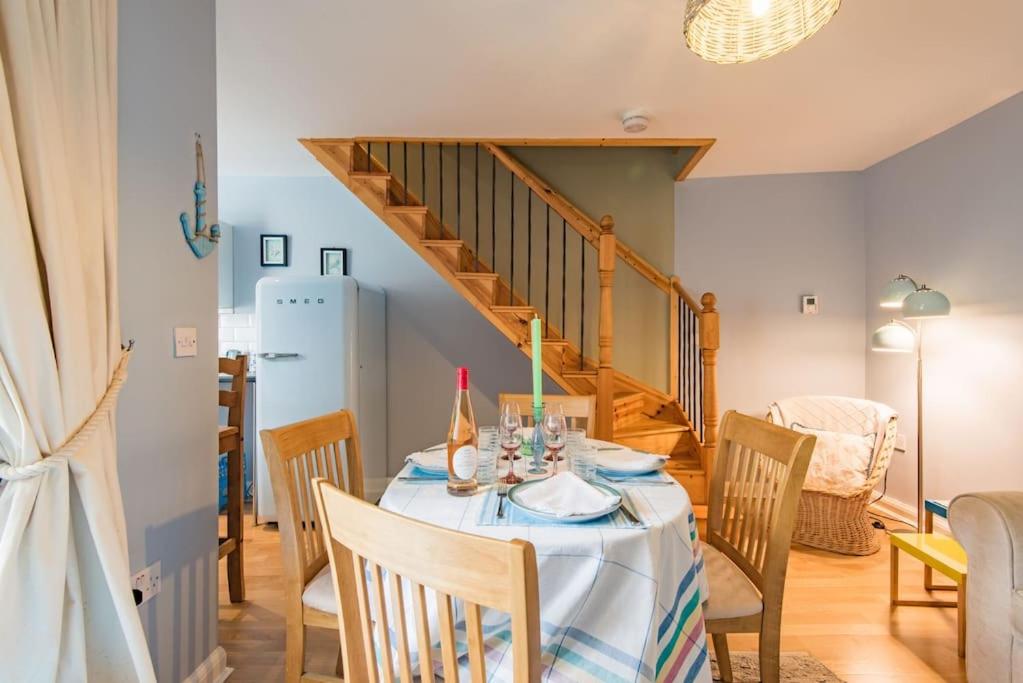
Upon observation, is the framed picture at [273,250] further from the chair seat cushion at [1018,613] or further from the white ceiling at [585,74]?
the chair seat cushion at [1018,613]

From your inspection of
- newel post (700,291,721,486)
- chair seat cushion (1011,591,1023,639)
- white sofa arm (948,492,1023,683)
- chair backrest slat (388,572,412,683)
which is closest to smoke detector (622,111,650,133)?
newel post (700,291,721,486)

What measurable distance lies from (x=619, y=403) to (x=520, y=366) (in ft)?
2.96

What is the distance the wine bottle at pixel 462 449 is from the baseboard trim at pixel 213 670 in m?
1.22

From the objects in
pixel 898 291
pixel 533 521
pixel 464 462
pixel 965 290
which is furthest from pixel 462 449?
pixel 965 290

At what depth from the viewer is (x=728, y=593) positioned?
137 cm

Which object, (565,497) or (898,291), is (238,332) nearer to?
(565,497)

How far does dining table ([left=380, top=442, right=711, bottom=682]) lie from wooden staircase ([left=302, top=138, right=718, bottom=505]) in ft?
6.54

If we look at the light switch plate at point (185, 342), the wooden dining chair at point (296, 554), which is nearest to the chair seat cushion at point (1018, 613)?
the wooden dining chair at point (296, 554)

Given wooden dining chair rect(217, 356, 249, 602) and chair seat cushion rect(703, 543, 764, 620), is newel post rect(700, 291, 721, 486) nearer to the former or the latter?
chair seat cushion rect(703, 543, 764, 620)

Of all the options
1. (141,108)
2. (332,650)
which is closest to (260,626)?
(332,650)

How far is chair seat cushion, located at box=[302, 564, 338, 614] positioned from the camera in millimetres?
1338

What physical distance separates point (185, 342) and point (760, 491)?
1894 mm

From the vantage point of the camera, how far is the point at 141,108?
1.49m

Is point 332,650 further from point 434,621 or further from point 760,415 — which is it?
point 760,415
